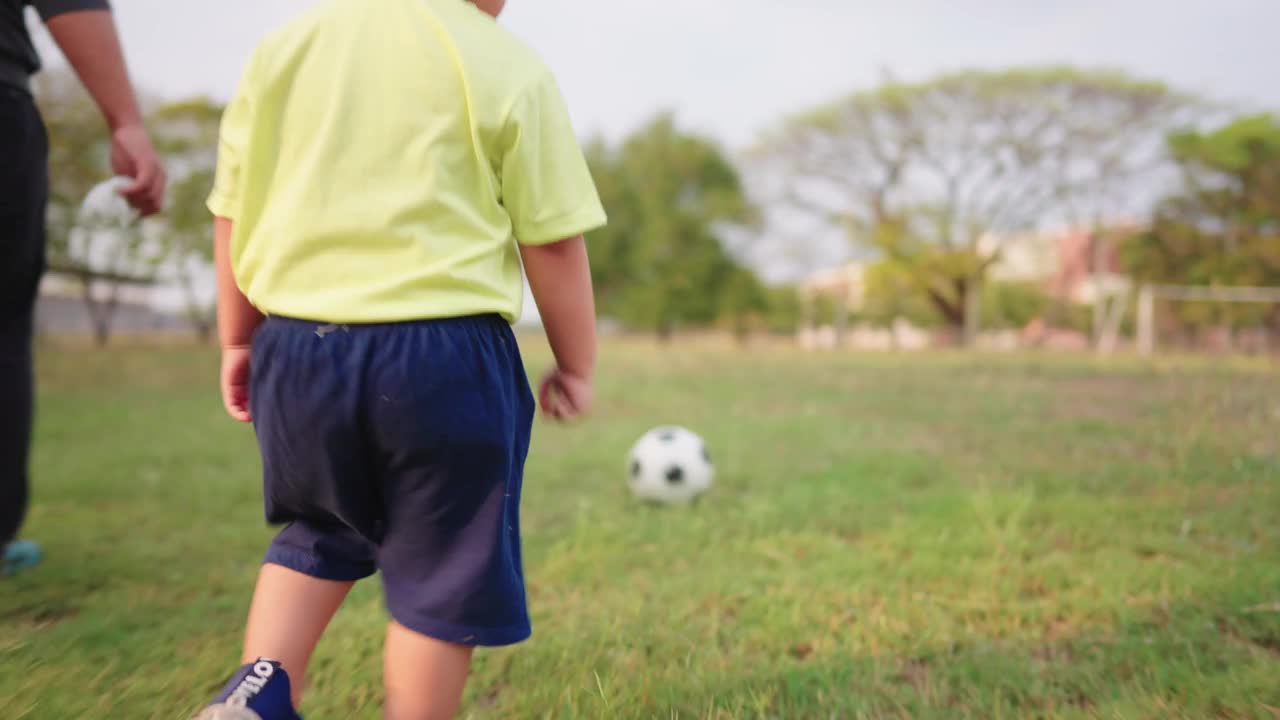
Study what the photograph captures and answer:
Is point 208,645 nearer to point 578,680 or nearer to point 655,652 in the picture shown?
point 578,680

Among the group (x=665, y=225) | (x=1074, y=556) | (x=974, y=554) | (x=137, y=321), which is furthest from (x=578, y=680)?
(x=137, y=321)

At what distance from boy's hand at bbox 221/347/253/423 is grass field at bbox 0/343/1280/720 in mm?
680

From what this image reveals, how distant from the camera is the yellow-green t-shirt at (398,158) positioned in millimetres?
1095

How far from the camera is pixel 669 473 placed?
350 centimetres

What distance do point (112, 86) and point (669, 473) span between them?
2344 millimetres

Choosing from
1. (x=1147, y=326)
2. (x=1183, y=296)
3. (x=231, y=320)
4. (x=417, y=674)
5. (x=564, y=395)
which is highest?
(x=231, y=320)

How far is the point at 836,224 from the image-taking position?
2523cm

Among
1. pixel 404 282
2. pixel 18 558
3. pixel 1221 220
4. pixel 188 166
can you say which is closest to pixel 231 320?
pixel 404 282

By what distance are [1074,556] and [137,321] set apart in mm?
32425

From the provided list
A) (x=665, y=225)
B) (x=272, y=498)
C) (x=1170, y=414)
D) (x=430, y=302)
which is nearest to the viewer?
(x=430, y=302)

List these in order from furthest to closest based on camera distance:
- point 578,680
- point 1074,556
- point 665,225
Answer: point 665,225 < point 1074,556 < point 578,680

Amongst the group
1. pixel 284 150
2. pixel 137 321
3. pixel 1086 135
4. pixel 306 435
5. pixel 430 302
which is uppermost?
pixel 1086 135

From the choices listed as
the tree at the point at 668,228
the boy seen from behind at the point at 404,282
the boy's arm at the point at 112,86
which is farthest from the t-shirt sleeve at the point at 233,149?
the tree at the point at 668,228

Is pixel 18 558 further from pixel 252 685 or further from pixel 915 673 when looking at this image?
pixel 915 673
